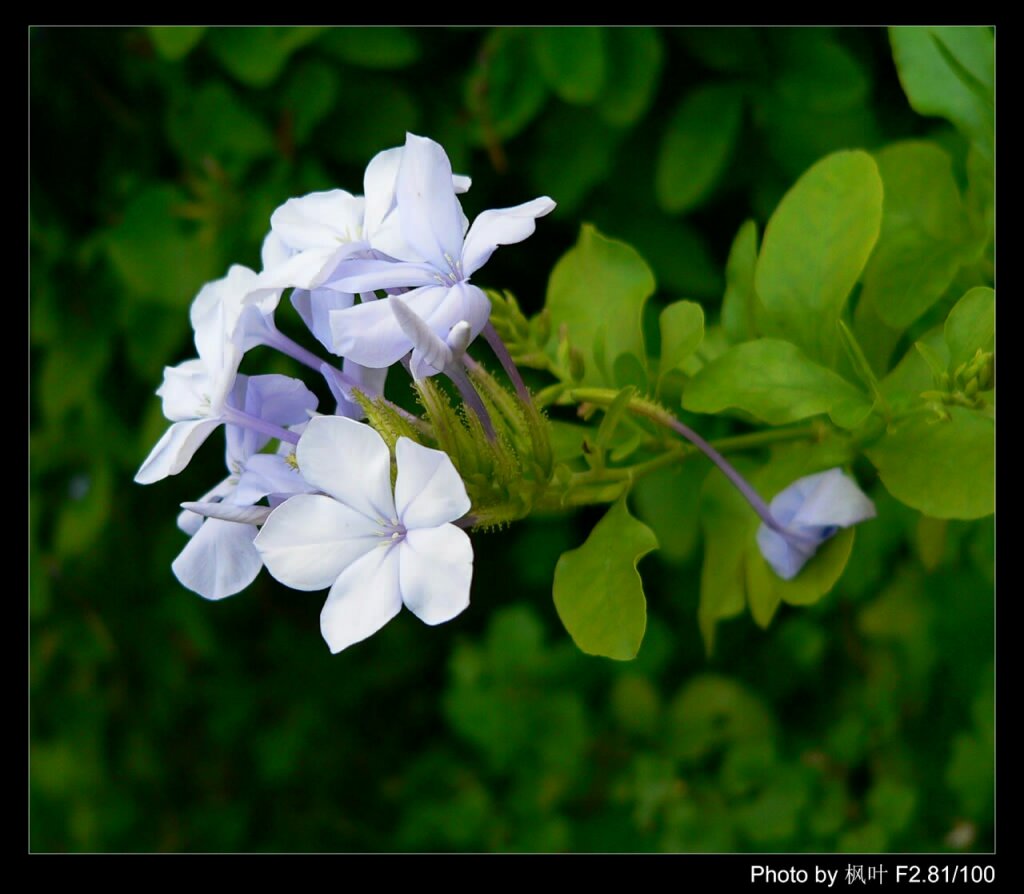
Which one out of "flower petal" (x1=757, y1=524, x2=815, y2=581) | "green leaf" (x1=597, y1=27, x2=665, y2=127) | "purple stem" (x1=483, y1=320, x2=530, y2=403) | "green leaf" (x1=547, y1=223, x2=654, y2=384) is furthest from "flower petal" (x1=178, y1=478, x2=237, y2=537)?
"green leaf" (x1=597, y1=27, x2=665, y2=127)

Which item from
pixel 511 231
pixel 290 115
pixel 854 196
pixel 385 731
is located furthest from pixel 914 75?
pixel 385 731

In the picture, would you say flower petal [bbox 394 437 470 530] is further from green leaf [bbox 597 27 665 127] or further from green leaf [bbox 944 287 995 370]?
green leaf [bbox 597 27 665 127]

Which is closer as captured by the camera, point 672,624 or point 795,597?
point 795,597

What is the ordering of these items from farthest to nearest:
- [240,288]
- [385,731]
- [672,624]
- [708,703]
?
[385,731]
[672,624]
[708,703]
[240,288]

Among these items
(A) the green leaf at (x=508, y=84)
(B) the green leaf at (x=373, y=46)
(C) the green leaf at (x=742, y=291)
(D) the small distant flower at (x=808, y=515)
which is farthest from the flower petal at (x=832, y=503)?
(B) the green leaf at (x=373, y=46)

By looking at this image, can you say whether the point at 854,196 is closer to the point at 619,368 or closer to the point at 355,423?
the point at 619,368

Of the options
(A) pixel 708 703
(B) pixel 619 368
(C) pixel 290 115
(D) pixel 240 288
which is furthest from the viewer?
(A) pixel 708 703
